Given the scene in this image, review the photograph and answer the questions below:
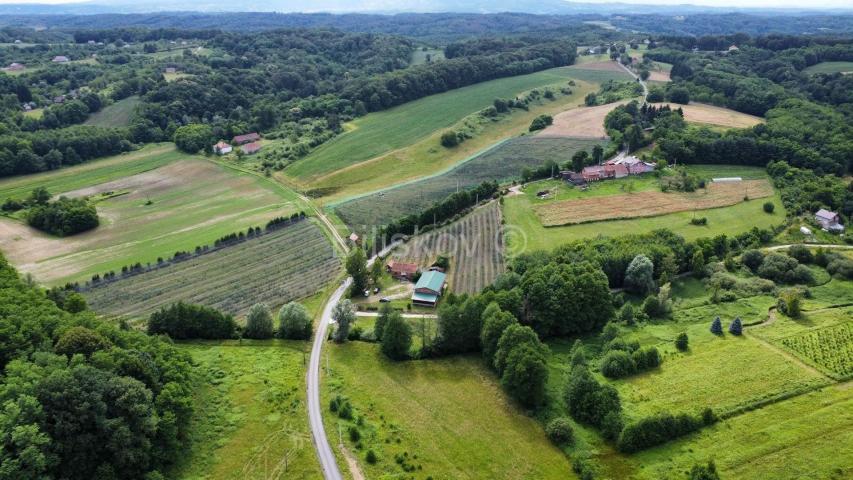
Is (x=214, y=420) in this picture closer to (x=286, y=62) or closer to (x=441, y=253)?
(x=441, y=253)

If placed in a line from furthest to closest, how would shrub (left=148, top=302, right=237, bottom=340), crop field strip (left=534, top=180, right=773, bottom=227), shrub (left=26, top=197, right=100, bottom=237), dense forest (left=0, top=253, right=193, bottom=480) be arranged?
crop field strip (left=534, top=180, right=773, bottom=227), shrub (left=26, top=197, right=100, bottom=237), shrub (left=148, top=302, right=237, bottom=340), dense forest (left=0, top=253, right=193, bottom=480)

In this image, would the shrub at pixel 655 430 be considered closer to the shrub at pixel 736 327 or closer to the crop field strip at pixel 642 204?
the shrub at pixel 736 327

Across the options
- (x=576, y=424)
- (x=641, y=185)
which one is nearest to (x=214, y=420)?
(x=576, y=424)

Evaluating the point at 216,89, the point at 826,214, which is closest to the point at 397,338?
the point at 826,214

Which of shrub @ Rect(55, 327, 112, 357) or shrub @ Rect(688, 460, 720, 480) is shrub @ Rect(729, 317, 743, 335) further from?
shrub @ Rect(55, 327, 112, 357)

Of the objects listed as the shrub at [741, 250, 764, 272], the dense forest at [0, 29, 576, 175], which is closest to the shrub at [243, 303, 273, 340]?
the shrub at [741, 250, 764, 272]

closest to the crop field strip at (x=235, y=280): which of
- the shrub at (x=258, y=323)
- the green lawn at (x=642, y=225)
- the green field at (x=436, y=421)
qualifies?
the shrub at (x=258, y=323)
